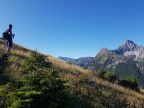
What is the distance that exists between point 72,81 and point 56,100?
7.37 m

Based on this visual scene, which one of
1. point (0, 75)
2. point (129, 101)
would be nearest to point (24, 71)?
point (0, 75)

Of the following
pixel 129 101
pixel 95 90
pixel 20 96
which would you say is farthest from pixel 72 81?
pixel 20 96

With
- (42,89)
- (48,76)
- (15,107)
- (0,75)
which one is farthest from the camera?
(0,75)

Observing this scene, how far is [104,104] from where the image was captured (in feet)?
60.4

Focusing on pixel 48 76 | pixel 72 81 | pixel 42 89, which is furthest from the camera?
pixel 72 81

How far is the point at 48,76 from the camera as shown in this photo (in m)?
13.9

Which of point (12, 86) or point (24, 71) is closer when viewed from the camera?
point (12, 86)

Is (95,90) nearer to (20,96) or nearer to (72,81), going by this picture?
(72,81)

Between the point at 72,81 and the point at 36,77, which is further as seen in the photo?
the point at 72,81

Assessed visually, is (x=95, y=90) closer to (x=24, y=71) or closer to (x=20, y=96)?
(x=24, y=71)

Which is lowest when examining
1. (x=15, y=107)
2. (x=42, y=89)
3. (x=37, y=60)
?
(x=15, y=107)

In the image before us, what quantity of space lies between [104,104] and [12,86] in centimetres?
729

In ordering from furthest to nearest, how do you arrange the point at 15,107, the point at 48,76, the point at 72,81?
the point at 72,81 < the point at 48,76 < the point at 15,107

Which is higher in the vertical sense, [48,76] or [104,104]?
[48,76]
